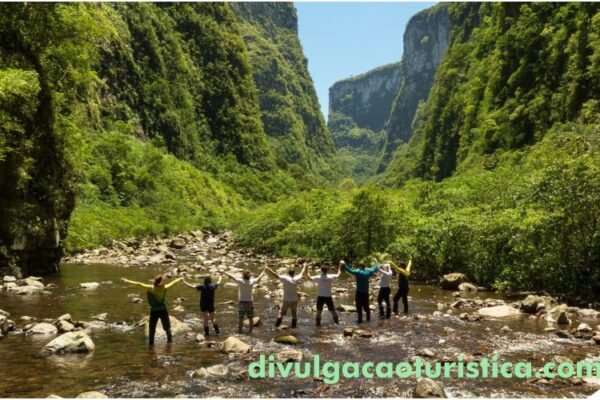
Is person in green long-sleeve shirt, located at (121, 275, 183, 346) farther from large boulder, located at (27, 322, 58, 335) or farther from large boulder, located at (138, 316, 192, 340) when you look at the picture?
large boulder, located at (27, 322, 58, 335)

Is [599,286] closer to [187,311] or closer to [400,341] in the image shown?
[400,341]

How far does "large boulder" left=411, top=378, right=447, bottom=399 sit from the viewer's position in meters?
9.59

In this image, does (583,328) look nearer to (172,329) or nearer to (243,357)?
(243,357)

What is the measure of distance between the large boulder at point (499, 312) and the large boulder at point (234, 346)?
8574 mm

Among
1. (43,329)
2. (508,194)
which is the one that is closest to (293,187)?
(508,194)

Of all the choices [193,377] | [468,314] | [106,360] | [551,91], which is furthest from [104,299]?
[551,91]

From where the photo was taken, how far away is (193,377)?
10984 millimetres

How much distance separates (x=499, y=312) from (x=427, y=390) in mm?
8977

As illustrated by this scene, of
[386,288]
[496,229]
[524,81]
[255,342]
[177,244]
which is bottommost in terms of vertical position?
[255,342]

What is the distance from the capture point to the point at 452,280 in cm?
2356

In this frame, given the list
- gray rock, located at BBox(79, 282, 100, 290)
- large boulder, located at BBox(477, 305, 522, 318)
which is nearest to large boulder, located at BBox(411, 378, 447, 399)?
large boulder, located at BBox(477, 305, 522, 318)

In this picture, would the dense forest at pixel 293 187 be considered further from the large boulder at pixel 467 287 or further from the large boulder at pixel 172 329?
the large boulder at pixel 172 329

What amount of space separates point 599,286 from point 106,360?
16574 mm

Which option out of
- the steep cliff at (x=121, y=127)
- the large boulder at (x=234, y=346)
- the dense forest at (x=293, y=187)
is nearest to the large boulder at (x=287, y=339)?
the large boulder at (x=234, y=346)
